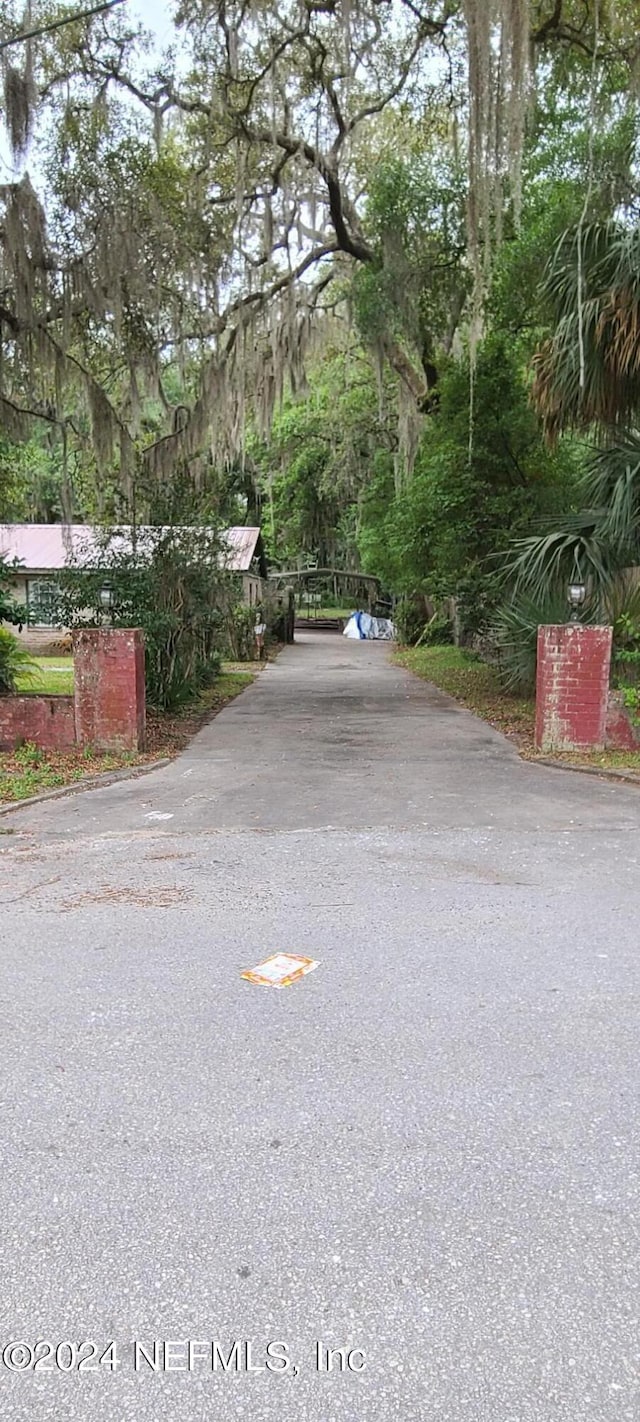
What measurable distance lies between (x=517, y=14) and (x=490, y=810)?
717 centimetres

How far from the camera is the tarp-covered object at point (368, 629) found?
33.4 metres

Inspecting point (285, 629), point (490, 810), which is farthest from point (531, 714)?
point (285, 629)

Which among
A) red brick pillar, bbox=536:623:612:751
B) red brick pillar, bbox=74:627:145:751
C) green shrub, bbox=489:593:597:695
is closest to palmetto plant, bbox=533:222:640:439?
green shrub, bbox=489:593:597:695

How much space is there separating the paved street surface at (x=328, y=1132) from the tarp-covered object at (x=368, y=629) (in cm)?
2840

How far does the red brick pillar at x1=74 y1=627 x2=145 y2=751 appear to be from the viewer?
27.6 feet

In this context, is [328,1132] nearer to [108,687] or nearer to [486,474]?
[108,687]

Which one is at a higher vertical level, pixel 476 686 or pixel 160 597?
pixel 160 597

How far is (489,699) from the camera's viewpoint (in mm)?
12938

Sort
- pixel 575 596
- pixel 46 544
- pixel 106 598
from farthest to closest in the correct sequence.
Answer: pixel 46 544
pixel 106 598
pixel 575 596

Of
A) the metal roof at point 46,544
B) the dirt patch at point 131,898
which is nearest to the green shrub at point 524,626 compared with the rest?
the dirt patch at point 131,898

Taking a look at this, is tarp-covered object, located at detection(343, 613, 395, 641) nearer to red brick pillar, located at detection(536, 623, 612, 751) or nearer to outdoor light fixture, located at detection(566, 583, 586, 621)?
outdoor light fixture, located at detection(566, 583, 586, 621)

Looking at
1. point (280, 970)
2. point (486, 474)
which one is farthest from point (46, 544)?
point (280, 970)

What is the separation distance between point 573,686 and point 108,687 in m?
4.45

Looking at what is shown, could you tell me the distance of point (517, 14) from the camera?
7.81m
